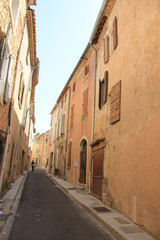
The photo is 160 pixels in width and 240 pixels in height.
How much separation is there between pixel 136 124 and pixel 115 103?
1906mm

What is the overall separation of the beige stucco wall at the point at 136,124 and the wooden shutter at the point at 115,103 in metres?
0.23

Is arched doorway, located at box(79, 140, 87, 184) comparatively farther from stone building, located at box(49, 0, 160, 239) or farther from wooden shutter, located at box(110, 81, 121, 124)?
wooden shutter, located at box(110, 81, 121, 124)

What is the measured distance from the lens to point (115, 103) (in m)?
7.22

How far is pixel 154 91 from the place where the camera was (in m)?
4.72

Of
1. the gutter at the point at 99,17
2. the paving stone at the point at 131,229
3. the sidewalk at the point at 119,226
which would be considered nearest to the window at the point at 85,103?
the gutter at the point at 99,17

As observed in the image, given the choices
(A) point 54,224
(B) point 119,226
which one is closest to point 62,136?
(A) point 54,224

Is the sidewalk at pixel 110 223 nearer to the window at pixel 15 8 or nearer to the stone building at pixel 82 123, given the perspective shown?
the stone building at pixel 82 123

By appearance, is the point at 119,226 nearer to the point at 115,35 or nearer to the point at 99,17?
the point at 115,35

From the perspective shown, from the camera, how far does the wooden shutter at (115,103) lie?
6.91 m

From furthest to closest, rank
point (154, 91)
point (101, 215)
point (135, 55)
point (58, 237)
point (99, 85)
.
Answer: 1. point (99, 85)
2. point (135, 55)
3. point (101, 215)
4. point (154, 91)
5. point (58, 237)

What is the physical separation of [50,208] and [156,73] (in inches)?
202

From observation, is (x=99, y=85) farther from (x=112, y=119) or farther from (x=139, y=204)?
(x=139, y=204)

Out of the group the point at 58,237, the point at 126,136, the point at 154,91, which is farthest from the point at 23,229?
the point at 154,91

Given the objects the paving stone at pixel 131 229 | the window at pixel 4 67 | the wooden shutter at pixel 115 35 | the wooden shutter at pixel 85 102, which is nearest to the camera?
the paving stone at pixel 131 229
